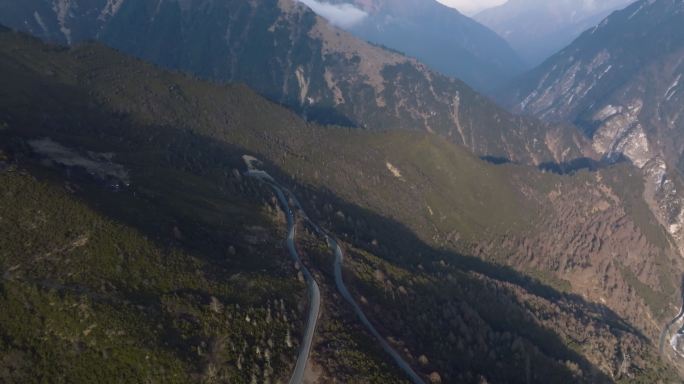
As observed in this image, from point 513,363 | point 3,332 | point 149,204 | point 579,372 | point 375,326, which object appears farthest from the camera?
point 579,372

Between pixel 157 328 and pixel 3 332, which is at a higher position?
pixel 157 328

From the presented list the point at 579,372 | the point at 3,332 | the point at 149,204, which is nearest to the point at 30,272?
the point at 3,332

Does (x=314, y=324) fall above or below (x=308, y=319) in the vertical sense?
above

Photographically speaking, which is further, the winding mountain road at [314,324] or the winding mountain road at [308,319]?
the winding mountain road at [314,324]

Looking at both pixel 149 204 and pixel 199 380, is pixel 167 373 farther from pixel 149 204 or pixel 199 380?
pixel 149 204

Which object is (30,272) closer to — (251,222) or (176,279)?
(176,279)

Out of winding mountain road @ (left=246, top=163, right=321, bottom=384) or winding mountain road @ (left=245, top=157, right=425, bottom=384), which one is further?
winding mountain road @ (left=245, top=157, right=425, bottom=384)

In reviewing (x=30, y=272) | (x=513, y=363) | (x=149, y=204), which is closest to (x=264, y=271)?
(x=149, y=204)

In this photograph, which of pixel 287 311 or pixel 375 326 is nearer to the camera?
pixel 287 311

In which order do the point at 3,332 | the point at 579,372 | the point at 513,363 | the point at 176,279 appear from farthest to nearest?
the point at 579,372, the point at 513,363, the point at 176,279, the point at 3,332

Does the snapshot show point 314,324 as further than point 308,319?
No
